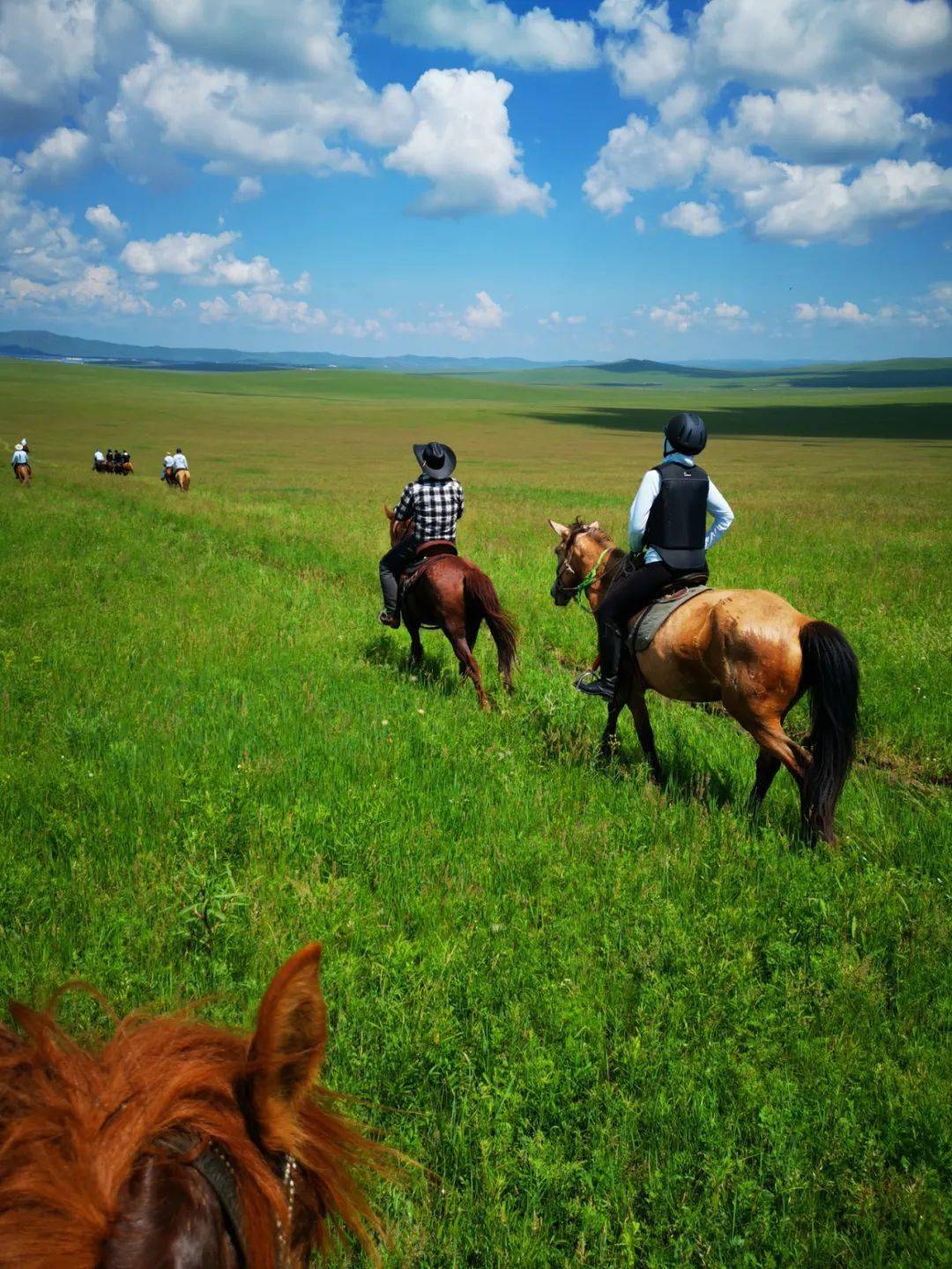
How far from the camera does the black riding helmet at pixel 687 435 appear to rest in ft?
20.9

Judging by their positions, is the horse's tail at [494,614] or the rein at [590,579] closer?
the rein at [590,579]

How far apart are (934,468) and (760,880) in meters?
48.0

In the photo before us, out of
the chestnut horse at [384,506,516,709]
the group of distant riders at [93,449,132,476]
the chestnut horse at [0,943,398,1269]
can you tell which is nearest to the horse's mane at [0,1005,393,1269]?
the chestnut horse at [0,943,398,1269]

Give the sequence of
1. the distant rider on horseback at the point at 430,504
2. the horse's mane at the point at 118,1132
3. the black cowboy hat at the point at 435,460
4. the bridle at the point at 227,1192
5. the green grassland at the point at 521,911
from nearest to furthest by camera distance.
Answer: the horse's mane at the point at 118,1132
the bridle at the point at 227,1192
the green grassland at the point at 521,911
the black cowboy hat at the point at 435,460
the distant rider on horseback at the point at 430,504

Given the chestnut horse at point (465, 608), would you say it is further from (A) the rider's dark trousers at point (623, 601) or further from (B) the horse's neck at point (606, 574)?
(A) the rider's dark trousers at point (623, 601)

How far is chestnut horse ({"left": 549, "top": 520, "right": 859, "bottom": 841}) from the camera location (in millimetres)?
5215

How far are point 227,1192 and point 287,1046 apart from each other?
216mm

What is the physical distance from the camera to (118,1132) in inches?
46.6

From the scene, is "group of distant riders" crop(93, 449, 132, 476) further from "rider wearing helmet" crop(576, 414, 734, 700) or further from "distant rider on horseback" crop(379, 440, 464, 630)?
"rider wearing helmet" crop(576, 414, 734, 700)

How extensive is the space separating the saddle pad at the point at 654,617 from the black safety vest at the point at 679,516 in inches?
9.9

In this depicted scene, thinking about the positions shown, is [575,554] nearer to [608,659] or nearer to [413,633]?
[608,659]

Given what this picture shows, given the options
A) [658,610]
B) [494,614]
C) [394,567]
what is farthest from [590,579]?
[394,567]

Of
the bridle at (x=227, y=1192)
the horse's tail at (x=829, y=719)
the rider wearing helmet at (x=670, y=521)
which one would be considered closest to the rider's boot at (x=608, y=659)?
the rider wearing helmet at (x=670, y=521)

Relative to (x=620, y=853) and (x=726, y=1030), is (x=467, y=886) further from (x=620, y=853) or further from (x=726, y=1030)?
(x=726, y=1030)
